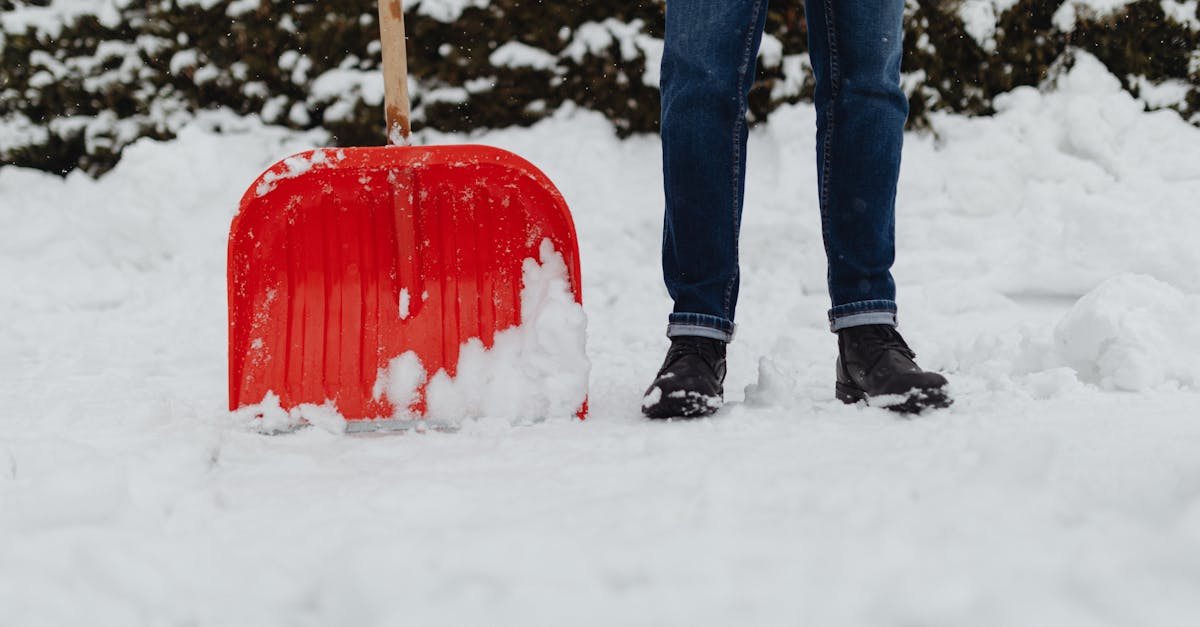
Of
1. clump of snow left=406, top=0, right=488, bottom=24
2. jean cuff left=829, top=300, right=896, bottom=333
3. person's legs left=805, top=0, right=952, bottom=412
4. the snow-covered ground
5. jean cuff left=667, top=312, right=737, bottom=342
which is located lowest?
the snow-covered ground

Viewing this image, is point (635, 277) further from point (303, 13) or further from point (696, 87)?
point (303, 13)

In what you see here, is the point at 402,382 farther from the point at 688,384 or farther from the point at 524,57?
the point at 524,57

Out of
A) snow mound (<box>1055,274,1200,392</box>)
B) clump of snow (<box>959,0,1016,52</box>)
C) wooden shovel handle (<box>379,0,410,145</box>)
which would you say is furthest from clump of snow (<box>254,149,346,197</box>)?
clump of snow (<box>959,0,1016,52</box>)

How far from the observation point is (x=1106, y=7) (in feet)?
9.49

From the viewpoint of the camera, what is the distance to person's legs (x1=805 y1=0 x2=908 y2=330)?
1477 millimetres

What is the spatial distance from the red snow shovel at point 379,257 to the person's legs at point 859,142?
0.48 meters

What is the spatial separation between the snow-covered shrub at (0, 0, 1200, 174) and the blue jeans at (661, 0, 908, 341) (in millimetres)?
1557

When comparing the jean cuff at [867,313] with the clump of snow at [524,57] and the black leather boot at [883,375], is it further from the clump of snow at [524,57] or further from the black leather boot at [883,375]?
the clump of snow at [524,57]

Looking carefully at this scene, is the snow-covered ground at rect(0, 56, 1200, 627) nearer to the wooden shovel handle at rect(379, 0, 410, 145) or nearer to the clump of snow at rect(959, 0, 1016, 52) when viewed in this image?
the wooden shovel handle at rect(379, 0, 410, 145)

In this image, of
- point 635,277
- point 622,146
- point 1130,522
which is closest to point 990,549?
point 1130,522

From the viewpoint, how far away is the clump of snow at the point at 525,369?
4.76 ft

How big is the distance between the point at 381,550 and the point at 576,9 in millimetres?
2638

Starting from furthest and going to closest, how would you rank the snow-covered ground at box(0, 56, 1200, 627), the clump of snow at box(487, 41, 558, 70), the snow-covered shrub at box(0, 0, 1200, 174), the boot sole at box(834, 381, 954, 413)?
the clump of snow at box(487, 41, 558, 70)
the snow-covered shrub at box(0, 0, 1200, 174)
the boot sole at box(834, 381, 954, 413)
the snow-covered ground at box(0, 56, 1200, 627)

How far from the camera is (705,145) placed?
4.86 ft
